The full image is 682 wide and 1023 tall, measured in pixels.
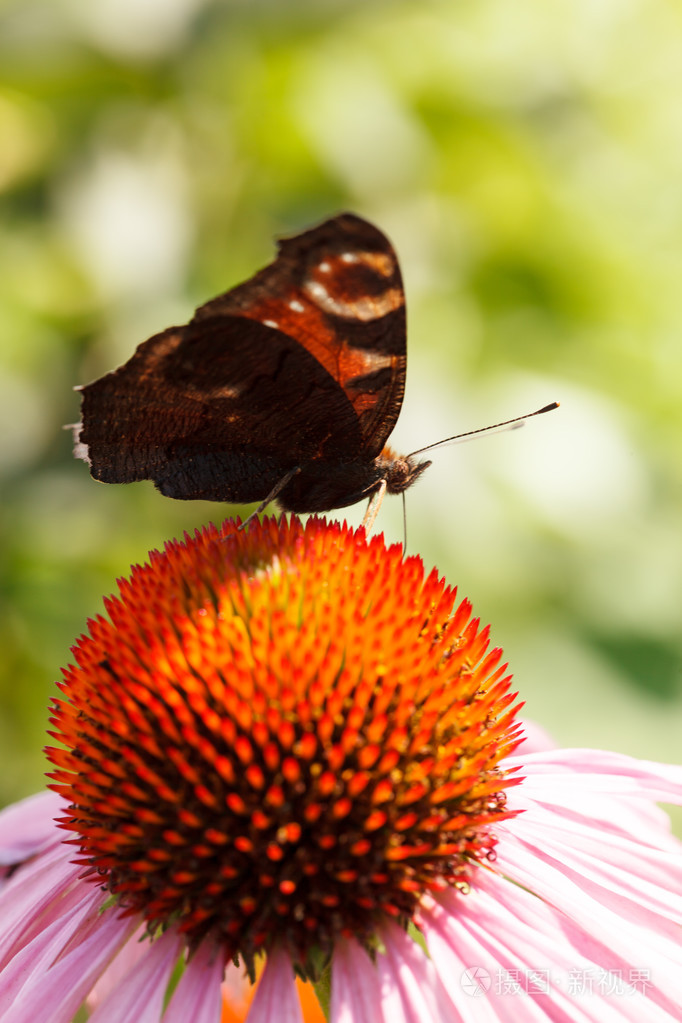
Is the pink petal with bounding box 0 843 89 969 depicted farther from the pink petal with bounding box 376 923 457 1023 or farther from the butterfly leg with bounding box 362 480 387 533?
the butterfly leg with bounding box 362 480 387 533

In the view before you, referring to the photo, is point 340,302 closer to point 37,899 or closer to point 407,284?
point 37,899

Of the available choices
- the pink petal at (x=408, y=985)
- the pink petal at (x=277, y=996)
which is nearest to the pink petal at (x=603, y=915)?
the pink petal at (x=408, y=985)

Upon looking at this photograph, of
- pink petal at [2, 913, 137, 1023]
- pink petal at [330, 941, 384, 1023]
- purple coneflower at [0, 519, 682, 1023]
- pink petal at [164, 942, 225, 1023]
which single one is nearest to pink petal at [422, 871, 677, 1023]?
purple coneflower at [0, 519, 682, 1023]

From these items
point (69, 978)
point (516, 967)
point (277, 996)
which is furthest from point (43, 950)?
point (516, 967)

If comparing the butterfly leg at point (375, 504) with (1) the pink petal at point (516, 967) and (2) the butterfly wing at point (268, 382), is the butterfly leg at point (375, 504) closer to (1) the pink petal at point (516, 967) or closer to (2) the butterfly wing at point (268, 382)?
(2) the butterfly wing at point (268, 382)

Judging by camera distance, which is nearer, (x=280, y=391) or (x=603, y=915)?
(x=603, y=915)
